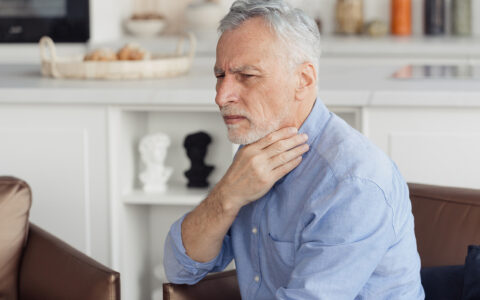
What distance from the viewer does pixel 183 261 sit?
174 cm

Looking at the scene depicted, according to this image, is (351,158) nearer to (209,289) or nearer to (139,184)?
(209,289)

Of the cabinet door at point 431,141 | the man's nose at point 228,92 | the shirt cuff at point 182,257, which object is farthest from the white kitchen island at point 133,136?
the man's nose at point 228,92

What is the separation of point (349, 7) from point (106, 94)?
2.64 m

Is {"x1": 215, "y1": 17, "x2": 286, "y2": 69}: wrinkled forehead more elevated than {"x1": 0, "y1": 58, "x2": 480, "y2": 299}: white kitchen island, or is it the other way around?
{"x1": 215, "y1": 17, "x2": 286, "y2": 69}: wrinkled forehead

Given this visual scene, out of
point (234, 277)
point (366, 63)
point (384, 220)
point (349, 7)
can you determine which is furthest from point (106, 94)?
point (349, 7)

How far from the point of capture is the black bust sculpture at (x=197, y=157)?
270cm

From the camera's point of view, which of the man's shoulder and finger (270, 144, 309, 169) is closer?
the man's shoulder

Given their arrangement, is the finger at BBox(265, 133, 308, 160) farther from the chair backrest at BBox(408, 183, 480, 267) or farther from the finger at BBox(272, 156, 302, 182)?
the chair backrest at BBox(408, 183, 480, 267)

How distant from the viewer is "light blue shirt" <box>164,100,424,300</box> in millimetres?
1396

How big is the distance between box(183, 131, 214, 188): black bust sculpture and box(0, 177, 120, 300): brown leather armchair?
2.35 feet

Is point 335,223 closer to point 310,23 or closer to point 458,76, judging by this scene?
point 310,23

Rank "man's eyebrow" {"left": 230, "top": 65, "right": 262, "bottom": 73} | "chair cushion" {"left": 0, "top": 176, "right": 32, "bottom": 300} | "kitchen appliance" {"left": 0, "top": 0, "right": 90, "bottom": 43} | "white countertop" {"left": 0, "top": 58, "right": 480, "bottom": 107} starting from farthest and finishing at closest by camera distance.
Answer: "kitchen appliance" {"left": 0, "top": 0, "right": 90, "bottom": 43} → "white countertop" {"left": 0, "top": 58, "right": 480, "bottom": 107} → "chair cushion" {"left": 0, "top": 176, "right": 32, "bottom": 300} → "man's eyebrow" {"left": 230, "top": 65, "right": 262, "bottom": 73}

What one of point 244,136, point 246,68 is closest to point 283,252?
point 244,136

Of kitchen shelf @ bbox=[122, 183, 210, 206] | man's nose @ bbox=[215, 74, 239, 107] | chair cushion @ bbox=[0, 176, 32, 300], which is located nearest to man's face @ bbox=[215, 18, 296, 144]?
man's nose @ bbox=[215, 74, 239, 107]
